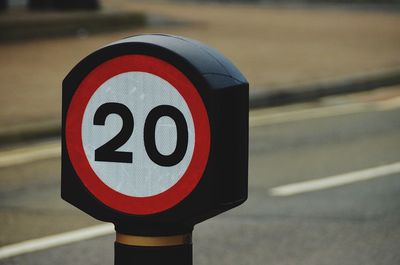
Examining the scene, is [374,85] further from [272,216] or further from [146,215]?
[146,215]

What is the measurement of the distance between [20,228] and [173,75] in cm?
420

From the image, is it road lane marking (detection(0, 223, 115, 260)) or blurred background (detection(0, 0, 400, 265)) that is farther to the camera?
blurred background (detection(0, 0, 400, 265))

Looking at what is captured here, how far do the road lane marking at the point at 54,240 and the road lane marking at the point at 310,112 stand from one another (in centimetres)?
438

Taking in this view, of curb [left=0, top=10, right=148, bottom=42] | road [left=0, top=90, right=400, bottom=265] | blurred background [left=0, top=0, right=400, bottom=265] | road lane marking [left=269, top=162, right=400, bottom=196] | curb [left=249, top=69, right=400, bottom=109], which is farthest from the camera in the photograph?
curb [left=0, top=10, right=148, bottom=42]

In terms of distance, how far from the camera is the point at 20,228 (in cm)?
738

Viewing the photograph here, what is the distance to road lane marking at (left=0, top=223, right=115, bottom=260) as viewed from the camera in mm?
6797

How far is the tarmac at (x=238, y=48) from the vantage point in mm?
12656

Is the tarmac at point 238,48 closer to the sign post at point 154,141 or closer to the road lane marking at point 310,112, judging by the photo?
the road lane marking at point 310,112

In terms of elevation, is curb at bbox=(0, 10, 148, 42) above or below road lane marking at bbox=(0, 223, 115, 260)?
below

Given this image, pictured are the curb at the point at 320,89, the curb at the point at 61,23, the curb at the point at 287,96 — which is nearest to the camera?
the curb at the point at 287,96

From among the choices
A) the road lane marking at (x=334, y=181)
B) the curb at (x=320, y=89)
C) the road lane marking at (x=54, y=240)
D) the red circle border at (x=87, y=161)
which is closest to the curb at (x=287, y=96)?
the curb at (x=320, y=89)

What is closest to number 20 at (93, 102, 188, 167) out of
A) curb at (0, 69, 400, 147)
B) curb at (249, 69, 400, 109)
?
curb at (0, 69, 400, 147)

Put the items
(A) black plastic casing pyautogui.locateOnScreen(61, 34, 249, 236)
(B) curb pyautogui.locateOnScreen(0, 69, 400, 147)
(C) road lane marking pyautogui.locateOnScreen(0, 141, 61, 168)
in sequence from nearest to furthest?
(A) black plastic casing pyautogui.locateOnScreen(61, 34, 249, 236)
(C) road lane marking pyautogui.locateOnScreen(0, 141, 61, 168)
(B) curb pyautogui.locateOnScreen(0, 69, 400, 147)

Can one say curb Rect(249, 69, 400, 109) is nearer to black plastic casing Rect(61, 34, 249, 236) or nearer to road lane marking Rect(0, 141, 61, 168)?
road lane marking Rect(0, 141, 61, 168)
